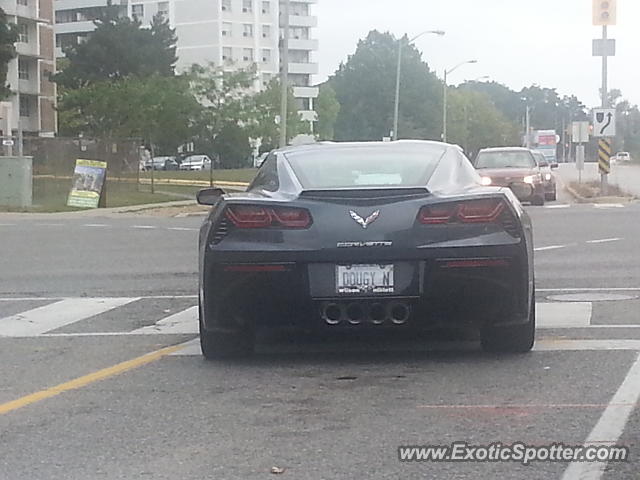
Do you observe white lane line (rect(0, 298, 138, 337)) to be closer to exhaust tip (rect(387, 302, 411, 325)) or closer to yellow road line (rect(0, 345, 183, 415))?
yellow road line (rect(0, 345, 183, 415))

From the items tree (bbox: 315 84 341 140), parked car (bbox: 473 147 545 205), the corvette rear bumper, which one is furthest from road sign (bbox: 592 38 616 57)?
tree (bbox: 315 84 341 140)

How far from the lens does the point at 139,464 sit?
553cm

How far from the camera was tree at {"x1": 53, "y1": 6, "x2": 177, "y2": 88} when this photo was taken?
77875 millimetres

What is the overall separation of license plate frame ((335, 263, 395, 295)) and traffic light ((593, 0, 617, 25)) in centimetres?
2664

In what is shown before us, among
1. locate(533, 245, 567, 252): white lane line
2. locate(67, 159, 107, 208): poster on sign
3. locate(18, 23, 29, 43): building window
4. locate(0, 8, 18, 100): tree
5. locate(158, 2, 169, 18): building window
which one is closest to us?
locate(533, 245, 567, 252): white lane line

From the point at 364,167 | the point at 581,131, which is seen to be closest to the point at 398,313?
the point at 364,167

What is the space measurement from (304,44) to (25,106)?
49152 millimetres

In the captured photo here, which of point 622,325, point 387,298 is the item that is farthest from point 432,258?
point 622,325

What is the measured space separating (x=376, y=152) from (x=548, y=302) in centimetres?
304

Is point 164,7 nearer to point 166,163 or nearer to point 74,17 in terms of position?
point 74,17

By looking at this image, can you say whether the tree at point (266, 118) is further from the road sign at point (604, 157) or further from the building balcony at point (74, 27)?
the building balcony at point (74, 27)

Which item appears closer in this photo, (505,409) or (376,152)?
(505,409)

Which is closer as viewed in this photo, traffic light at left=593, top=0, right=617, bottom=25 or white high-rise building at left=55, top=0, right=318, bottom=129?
traffic light at left=593, top=0, right=617, bottom=25

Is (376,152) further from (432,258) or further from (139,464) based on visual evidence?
(139,464)
